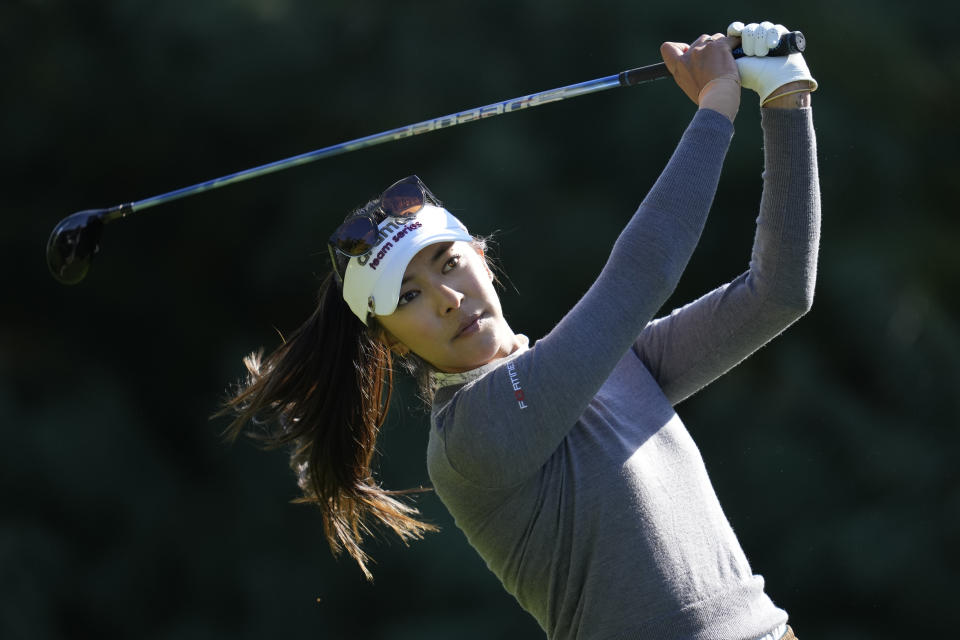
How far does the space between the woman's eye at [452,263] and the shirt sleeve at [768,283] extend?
12.6 inches

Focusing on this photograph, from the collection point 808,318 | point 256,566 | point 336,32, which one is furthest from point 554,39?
point 256,566

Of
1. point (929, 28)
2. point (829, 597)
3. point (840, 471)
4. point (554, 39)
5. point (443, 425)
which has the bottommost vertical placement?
point (829, 597)

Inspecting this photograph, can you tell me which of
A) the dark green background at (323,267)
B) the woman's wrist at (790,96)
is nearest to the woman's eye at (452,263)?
the woman's wrist at (790,96)

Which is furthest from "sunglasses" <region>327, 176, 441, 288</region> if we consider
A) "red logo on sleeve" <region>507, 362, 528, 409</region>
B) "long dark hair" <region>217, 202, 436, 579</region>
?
"red logo on sleeve" <region>507, 362, 528, 409</region>

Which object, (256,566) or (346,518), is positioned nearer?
(346,518)

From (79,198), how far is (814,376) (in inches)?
88.9

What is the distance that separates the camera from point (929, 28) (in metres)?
3.42

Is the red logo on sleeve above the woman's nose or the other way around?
the other way around

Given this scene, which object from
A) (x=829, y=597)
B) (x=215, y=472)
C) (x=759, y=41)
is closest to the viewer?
(x=759, y=41)

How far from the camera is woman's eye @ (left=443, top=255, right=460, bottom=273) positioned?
164 centimetres

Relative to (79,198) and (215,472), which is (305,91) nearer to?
(79,198)

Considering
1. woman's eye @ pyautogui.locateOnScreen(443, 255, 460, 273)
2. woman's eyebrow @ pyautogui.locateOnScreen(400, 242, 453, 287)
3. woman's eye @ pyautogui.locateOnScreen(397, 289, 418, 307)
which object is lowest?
woman's eye @ pyautogui.locateOnScreen(397, 289, 418, 307)

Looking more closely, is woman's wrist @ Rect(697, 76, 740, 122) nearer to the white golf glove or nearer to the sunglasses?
the white golf glove

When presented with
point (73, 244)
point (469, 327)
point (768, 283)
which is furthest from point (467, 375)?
point (73, 244)
